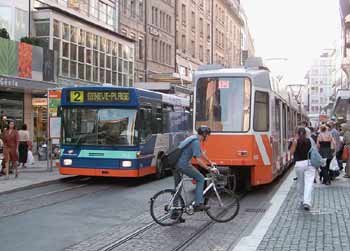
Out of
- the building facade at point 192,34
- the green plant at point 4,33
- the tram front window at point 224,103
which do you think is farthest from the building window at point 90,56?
the tram front window at point 224,103

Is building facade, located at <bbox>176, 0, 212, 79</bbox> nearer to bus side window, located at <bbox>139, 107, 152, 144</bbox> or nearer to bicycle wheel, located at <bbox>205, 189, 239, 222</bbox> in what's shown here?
bus side window, located at <bbox>139, 107, 152, 144</bbox>

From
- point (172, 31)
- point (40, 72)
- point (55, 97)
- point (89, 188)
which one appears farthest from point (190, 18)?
point (89, 188)

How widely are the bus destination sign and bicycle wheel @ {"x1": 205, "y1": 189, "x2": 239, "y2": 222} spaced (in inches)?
273

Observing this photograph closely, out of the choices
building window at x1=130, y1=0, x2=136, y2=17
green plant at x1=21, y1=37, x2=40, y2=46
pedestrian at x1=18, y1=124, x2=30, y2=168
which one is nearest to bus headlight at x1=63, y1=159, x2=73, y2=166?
pedestrian at x1=18, y1=124, x2=30, y2=168

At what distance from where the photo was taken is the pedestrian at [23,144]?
21.1 m

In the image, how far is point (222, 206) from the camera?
10.3 meters

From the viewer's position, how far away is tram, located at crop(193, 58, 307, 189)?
13.9 m

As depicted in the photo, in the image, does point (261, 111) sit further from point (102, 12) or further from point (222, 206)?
point (102, 12)

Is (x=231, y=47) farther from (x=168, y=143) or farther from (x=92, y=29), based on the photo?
(x=168, y=143)

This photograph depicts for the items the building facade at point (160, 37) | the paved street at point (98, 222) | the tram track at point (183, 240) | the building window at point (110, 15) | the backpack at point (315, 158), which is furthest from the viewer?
the building facade at point (160, 37)

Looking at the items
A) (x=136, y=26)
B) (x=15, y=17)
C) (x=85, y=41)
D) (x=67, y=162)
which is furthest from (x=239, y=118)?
(x=136, y=26)

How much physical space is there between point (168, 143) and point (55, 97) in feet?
14.1

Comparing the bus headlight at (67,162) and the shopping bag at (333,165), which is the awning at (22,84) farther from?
the shopping bag at (333,165)

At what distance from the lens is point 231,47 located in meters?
88.8
